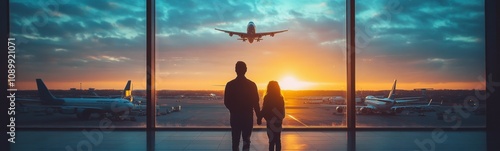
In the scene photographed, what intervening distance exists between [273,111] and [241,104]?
2.18ft

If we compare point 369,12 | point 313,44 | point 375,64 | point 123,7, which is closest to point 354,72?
point 369,12

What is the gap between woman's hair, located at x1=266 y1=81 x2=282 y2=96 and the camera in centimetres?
432

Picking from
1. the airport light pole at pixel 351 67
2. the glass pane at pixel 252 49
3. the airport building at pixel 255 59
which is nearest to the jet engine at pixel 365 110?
the airport building at pixel 255 59

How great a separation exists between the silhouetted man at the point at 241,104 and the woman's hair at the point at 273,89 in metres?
0.54

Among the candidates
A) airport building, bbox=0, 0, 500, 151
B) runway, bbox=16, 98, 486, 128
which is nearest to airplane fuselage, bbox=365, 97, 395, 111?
runway, bbox=16, 98, 486, 128

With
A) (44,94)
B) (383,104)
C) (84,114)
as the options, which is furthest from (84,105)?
(383,104)

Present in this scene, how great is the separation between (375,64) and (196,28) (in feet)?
16.8

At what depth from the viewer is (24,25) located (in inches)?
322

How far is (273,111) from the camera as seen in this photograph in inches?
169

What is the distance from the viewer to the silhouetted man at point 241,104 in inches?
146

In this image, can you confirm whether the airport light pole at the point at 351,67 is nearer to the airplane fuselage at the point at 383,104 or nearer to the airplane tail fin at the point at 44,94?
the airplane fuselage at the point at 383,104

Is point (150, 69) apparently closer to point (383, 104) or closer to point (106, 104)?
point (106, 104)

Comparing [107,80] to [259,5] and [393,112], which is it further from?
[393,112]

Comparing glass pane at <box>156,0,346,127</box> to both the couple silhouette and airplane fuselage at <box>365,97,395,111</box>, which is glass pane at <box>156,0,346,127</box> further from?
airplane fuselage at <box>365,97,395,111</box>
